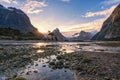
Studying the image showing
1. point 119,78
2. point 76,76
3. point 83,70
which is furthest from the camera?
point 83,70

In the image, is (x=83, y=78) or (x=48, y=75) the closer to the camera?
(x=83, y=78)

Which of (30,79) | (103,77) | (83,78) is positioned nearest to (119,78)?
(103,77)

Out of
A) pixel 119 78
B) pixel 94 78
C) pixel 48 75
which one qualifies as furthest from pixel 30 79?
pixel 119 78

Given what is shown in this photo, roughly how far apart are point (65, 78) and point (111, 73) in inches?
194

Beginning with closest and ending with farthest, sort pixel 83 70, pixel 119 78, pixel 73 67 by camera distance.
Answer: pixel 119 78
pixel 83 70
pixel 73 67

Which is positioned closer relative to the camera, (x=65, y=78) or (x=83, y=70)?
(x=65, y=78)

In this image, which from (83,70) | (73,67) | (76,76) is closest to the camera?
(76,76)

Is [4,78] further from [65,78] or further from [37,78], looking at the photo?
[65,78]

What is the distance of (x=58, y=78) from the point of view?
52.6 feet

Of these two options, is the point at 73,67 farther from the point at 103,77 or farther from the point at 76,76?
the point at 103,77

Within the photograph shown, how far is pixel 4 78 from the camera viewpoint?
15.7 meters

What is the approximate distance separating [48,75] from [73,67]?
423 centimetres

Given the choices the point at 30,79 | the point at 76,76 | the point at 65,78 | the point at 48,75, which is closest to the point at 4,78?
the point at 30,79

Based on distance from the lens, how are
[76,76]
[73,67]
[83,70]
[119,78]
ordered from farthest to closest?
[73,67]
[83,70]
[76,76]
[119,78]
